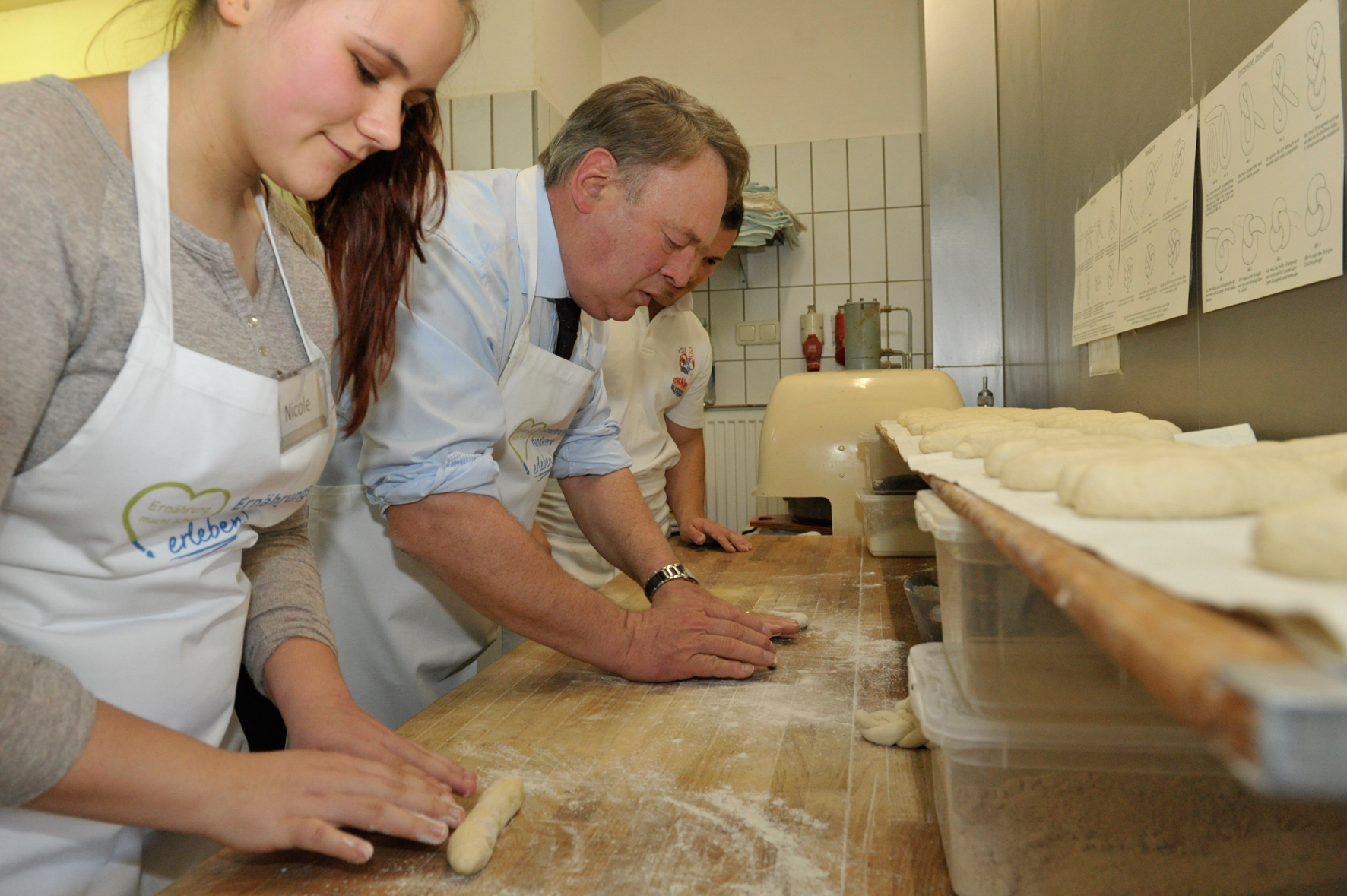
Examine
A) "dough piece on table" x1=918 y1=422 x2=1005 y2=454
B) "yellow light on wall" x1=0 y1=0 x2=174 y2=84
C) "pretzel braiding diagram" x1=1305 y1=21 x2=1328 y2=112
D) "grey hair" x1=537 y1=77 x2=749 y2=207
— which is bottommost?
"dough piece on table" x1=918 y1=422 x2=1005 y2=454

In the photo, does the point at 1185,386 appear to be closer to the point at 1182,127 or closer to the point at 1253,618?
the point at 1182,127

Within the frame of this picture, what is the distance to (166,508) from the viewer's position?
709 millimetres

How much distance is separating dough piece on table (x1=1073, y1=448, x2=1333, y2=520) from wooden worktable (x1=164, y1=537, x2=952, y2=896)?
12.9 inches

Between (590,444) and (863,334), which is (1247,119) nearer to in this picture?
(590,444)

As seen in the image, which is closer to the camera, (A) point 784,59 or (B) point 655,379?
(B) point 655,379

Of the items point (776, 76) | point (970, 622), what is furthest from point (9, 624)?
point (776, 76)

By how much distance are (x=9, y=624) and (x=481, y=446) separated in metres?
0.56

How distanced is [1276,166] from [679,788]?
0.86 metres

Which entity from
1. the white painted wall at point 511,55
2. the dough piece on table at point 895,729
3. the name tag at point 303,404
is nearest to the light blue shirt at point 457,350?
the name tag at point 303,404

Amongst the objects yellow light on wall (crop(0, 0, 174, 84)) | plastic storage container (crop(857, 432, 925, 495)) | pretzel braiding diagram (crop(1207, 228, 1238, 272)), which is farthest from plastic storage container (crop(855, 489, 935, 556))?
yellow light on wall (crop(0, 0, 174, 84))

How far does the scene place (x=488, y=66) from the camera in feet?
9.54

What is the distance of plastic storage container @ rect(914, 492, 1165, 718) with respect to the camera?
0.65 metres

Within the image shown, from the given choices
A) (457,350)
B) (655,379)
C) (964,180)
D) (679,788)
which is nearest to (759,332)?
(964,180)

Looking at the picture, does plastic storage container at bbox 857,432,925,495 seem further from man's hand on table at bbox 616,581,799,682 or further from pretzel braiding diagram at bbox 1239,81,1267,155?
pretzel braiding diagram at bbox 1239,81,1267,155
